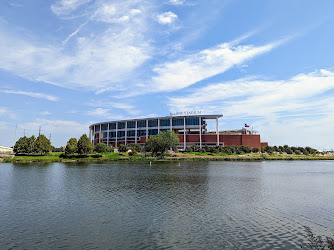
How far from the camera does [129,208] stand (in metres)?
24.0

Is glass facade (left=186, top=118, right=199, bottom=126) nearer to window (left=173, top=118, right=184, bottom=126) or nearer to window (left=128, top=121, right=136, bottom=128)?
window (left=173, top=118, right=184, bottom=126)

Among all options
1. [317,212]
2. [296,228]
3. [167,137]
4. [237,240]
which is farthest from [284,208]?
[167,137]

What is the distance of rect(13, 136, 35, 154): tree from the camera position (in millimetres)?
113750

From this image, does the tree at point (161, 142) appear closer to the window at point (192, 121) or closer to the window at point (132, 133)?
the window at point (192, 121)

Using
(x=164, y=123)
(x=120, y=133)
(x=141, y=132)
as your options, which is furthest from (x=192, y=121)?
(x=120, y=133)

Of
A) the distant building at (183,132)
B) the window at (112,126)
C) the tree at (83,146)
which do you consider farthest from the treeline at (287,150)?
the tree at (83,146)

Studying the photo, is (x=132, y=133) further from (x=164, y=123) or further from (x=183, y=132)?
(x=183, y=132)

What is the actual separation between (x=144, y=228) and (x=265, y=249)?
8.46 meters

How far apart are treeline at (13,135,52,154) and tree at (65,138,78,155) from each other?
11.8 meters

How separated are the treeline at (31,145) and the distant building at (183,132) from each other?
63.5m

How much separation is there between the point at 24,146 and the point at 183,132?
9340 centimetres

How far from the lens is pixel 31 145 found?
115 m

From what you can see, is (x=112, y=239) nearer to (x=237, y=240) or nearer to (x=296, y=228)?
(x=237, y=240)

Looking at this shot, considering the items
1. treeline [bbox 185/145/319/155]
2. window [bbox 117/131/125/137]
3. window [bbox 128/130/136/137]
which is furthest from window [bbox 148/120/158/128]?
treeline [bbox 185/145/319/155]
